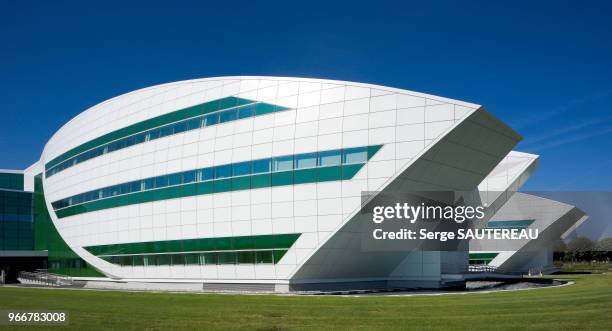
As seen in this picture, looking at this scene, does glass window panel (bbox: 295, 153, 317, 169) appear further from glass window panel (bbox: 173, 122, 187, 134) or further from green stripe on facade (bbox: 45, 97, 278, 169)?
glass window panel (bbox: 173, 122, 187, 134)

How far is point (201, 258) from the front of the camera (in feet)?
149

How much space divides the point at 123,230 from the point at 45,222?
74.2 ft

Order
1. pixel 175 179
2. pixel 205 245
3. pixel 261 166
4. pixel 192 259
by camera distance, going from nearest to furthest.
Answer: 1. pixel 261 166
2. pixel 205 245
3. pixel 192 259
4. pixel 175 179

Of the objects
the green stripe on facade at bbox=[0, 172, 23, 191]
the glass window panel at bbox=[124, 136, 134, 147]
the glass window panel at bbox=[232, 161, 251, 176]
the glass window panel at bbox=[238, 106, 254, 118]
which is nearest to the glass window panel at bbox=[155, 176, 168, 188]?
the glass window panel at bbox=[124, 136, 134, 147]

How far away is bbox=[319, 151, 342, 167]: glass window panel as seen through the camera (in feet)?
126

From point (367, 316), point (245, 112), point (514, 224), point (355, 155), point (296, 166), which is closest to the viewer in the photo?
point (367, 316)

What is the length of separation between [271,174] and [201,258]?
1041 cm

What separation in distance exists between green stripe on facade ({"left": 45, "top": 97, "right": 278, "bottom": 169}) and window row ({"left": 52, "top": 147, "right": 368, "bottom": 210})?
4174mm

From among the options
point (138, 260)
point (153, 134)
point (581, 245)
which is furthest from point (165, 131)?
point (581, 245)

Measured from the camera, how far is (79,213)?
57.8 m

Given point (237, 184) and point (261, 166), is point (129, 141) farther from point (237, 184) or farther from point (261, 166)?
point (261, 166)

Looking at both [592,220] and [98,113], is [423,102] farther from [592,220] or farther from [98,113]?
[592,220]

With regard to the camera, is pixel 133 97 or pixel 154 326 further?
pixel 133 97


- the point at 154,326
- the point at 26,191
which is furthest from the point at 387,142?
the point at 26,191
